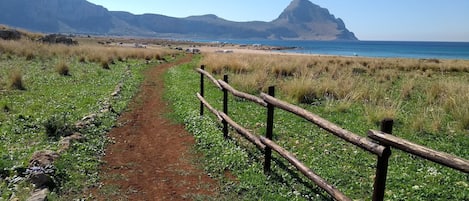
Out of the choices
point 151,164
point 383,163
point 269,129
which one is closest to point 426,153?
point 383,163

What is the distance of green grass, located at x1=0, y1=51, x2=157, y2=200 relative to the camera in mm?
7528

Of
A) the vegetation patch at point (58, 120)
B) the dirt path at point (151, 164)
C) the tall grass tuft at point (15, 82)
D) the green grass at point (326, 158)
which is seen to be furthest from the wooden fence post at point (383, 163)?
the tall grass tuft at point (15, 82)

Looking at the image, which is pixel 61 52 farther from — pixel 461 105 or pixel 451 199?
pixel 451 199

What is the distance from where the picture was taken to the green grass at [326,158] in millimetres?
7160

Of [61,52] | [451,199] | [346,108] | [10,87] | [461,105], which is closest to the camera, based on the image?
[451,199]

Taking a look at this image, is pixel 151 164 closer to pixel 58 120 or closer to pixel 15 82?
pixel 58 120

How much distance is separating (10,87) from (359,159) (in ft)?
49.8

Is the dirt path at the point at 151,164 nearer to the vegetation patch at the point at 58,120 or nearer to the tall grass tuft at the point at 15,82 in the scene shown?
the vegetation patch at the point at 58,120

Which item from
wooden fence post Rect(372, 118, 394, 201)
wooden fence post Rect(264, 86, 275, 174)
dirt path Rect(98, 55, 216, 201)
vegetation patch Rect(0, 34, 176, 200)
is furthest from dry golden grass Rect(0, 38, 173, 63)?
wooden fence post Rect(372, 118, 394, 201)

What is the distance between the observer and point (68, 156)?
8.55 meters

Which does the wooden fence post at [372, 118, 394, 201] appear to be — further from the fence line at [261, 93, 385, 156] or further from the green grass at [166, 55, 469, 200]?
the green grass at [166, 55, 469, 200]

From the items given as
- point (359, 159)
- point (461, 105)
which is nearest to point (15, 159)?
point (359, 159)

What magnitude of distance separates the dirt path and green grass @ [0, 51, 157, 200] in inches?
17.4

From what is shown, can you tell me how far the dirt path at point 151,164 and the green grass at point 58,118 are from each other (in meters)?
0.44
